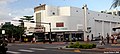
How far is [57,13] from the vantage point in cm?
8575

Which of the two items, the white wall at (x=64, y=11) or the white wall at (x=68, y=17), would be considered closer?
the white wall at (x=68, y=17)

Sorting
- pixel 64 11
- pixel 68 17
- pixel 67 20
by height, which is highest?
pixel 64 11

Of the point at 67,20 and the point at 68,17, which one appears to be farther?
the point at 68,17

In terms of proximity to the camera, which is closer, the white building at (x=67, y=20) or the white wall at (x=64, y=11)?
the white building at (x=67, y=20)

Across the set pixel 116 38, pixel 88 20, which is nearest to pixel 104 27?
pixel 88 20

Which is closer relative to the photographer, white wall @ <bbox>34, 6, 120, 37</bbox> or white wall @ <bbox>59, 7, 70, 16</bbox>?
white wall @ <bbox>34, 6, 120, 37</bbox>

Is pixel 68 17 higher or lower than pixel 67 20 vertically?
higher

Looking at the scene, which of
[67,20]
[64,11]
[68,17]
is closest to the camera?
[67,20]

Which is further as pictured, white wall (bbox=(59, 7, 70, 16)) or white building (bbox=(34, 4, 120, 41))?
white wall (bbox=(59, 7, 70, 16))

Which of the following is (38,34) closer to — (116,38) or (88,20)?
(88,20)

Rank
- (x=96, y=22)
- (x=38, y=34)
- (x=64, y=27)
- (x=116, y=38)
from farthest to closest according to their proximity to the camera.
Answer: (x=96, y=22), (x=38, y=34), (x=64, y=27), (x=116, y=38)

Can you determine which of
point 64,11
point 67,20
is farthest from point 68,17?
point 64,11

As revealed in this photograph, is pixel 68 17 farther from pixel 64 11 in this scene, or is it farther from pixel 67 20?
pixel 64 11

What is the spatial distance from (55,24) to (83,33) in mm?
9891
